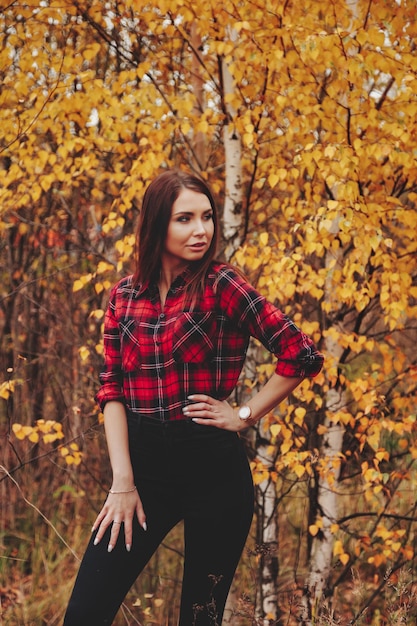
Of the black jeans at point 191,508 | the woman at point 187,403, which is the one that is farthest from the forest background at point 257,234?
the woman at point 187,403

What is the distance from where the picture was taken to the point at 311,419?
418cm

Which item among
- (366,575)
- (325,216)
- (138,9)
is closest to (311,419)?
(366,575)

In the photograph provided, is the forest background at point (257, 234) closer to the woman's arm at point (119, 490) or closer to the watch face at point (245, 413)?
the woman's arm at point (119, 490)

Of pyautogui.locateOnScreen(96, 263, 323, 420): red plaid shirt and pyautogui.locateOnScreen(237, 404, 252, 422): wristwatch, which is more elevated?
pyautogui.locateOnScreen(96, 263, 323, 420): red plaid shirt

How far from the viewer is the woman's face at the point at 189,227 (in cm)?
214

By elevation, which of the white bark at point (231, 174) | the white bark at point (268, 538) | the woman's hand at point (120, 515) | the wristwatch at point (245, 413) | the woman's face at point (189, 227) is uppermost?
the white bark at point (231, 174)

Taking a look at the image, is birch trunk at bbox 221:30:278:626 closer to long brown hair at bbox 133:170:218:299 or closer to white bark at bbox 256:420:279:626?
white bark at bbox 256:420:279:626

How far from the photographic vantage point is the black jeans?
2068mm

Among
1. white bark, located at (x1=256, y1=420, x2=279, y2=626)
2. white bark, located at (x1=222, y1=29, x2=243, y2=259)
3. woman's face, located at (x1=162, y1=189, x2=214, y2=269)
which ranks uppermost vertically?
white bark, located at (x1=222, y1=29, x2=243, y2=259)

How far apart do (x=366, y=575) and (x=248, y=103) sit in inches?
131

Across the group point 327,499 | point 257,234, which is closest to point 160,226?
point 257,234

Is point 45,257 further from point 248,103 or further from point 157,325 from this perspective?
point 157,325

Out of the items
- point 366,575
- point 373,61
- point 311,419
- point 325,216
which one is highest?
point 373,61

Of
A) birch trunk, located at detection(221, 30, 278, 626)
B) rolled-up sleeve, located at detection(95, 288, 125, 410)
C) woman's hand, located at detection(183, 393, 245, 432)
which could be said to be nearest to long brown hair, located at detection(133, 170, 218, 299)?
rolled-up sleeve, located at detection(95, 288, 125, 410)
